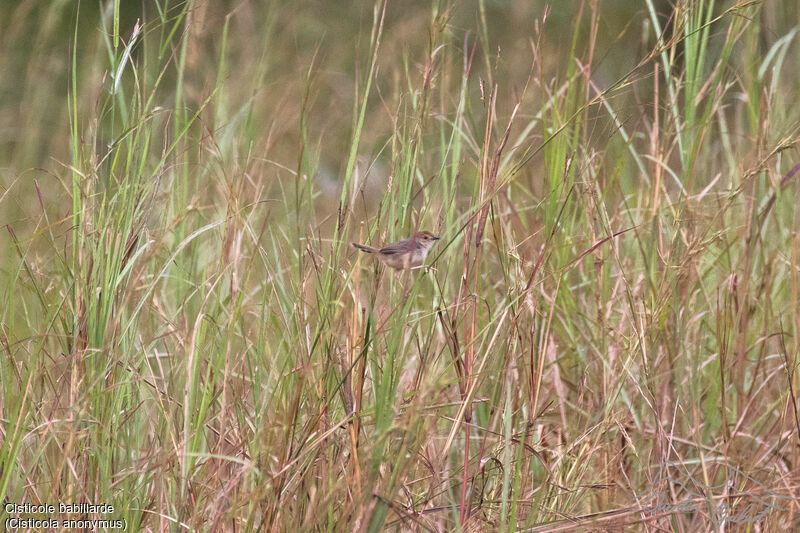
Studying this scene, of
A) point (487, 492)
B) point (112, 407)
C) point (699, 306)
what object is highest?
point (112, 407)

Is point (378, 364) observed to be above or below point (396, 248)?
below

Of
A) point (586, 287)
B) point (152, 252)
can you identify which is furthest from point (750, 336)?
point (152, 252)

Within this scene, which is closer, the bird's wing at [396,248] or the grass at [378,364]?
the grass at [378,364]

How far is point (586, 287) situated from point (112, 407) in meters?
1.28

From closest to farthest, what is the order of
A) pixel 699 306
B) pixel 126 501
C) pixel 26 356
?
pixel 126 501, pixel 26 356, pixel 699 306

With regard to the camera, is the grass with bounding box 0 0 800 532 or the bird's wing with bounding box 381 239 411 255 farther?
the bird's wing with bounding box 381 239 411 255

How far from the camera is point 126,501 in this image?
1269 millimetres

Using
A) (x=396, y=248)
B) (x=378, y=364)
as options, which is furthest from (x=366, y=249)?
(x=378, y=364)

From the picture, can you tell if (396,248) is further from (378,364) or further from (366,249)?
(378,364)

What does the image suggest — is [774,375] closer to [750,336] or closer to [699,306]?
[750,336]

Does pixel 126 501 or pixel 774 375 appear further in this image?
pixel 774 375

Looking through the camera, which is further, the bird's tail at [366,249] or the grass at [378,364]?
the bird's tail at [366,249]

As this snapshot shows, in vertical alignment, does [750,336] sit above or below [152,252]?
below

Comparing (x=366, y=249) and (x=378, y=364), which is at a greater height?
(x=366, y=249)
